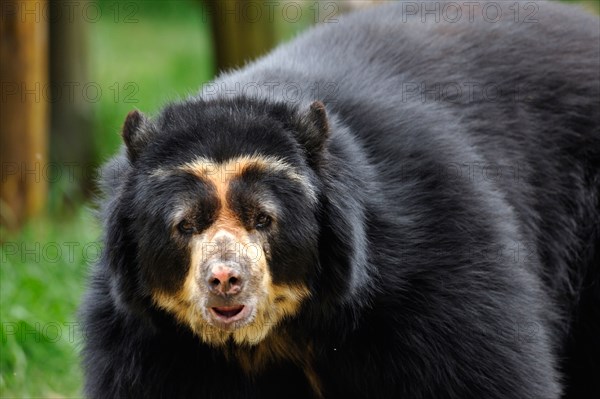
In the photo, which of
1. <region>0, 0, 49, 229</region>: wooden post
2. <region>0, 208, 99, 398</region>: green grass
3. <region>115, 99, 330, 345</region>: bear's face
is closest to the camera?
<region>115, 99, 330, 345</region>: bear's face

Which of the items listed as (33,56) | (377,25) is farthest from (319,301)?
(33,56)

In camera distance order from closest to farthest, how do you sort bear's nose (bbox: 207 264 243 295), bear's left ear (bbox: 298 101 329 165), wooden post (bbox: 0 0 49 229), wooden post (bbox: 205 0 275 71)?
1. bear's nose (bbox: 207 264 243 295)
2. bear's left ear (bbox: 298 101 329 165)
3. wooden post (bbox: 0 0 49 229)
4. wooden post (bbox: 205 0 275 71)

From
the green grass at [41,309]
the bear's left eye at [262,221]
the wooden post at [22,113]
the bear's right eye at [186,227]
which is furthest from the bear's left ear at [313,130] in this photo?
the wooden post at [22,113]

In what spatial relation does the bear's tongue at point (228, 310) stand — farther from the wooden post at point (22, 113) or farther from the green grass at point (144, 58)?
the green grass at point (144, 58)

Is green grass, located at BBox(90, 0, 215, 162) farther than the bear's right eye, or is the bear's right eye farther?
green grass, located at BBox(90, 0, 215, 162)

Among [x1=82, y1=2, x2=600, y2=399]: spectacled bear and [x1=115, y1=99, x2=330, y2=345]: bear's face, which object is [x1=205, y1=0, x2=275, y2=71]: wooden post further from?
[x1=115, y1=99, x2=330, y2=345]: bear's face

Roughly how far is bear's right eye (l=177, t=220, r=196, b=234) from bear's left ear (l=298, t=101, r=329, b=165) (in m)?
0.73

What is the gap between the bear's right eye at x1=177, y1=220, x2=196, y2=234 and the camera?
18.2ft

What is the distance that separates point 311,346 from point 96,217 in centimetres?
148

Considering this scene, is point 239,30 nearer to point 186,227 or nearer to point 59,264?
point 59,264

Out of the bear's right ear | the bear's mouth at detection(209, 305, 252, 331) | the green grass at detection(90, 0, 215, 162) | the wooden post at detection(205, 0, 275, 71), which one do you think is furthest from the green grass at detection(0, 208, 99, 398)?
the green grass at detection(90, 0, 215, 162)

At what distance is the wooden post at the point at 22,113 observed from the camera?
10633 millimetres

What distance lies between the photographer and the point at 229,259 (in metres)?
5.36

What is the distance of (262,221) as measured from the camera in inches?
219
